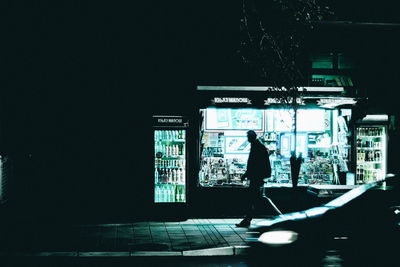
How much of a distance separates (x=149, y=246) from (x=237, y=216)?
410 cm

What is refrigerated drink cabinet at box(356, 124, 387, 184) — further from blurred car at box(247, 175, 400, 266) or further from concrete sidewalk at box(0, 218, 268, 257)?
blurred car at box(247, 175, 400, 266)

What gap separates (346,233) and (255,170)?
5561 mm

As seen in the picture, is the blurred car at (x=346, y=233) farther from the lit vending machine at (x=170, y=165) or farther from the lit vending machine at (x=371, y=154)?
the lit vending machine at (x=371, y=154)

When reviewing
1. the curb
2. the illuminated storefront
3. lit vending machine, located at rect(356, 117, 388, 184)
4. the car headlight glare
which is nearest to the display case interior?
the illuminated storefront

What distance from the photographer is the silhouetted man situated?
38.8 ft

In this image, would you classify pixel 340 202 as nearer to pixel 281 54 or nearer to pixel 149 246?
pixel 149 246

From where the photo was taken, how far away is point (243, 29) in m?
13.5

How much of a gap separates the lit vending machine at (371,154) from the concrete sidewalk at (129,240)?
4265 millimetres

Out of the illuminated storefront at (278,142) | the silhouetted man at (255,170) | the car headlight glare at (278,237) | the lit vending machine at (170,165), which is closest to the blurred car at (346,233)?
the car headlight glare at (278,237)

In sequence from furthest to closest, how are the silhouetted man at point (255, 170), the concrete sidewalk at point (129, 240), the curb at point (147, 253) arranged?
1. the silhouetted man at point (255, 170)
2. the concrete sidewalk at point (129, 240)
3. the curb at point (147, 253)

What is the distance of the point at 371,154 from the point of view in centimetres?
1427

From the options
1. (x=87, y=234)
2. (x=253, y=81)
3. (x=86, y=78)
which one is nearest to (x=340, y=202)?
(x=87, y=234)

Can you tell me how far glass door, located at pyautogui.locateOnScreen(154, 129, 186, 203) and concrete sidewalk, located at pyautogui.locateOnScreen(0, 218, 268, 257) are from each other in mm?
918

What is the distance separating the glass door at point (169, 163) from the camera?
43.4 ft
